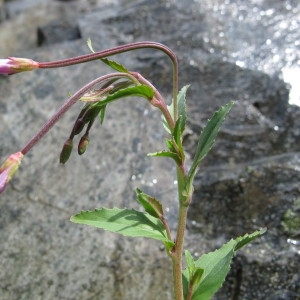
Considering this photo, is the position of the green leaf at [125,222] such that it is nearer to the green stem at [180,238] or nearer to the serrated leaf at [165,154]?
the green stem at [180,238]

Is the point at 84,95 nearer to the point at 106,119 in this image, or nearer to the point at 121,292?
the point at 121,292

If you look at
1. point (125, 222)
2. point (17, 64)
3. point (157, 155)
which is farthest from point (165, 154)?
point (17, 64)

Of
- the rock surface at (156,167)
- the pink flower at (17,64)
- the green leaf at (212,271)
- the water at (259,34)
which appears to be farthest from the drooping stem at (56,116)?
the water at (259,34)

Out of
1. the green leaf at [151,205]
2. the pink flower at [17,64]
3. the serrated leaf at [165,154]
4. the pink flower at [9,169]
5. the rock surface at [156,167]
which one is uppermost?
the pink flower at [17,64]

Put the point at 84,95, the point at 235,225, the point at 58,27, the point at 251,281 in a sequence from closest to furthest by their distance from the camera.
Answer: the point at 84,95 → the point at 251,281 → the point at 235,225 → the point at 58,27

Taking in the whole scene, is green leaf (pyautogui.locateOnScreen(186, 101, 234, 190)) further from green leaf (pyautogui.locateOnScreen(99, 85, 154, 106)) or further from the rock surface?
the rock surface

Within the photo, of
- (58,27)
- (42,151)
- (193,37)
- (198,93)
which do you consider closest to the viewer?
(42,151)

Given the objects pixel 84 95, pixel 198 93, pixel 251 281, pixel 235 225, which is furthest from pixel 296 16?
pixel 84 95
